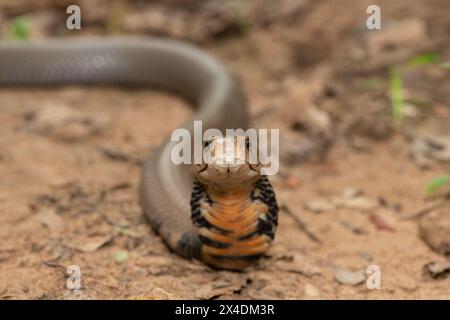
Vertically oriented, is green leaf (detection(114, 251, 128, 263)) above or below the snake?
below

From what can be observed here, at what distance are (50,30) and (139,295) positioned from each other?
17.6 feet

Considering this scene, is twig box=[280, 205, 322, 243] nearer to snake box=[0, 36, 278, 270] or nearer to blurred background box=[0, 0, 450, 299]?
blurred background box=[0, 0, 450, 299]

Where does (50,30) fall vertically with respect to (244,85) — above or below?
above

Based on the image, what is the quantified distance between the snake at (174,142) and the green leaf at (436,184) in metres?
1.26

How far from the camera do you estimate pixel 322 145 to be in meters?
5.50

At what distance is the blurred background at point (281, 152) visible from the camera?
11.9ft

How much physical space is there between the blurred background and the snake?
0.47ft

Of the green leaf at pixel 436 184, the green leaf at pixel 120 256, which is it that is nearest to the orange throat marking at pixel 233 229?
the green leaf at pixel 120 256

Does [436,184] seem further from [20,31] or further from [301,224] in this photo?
[20,31]

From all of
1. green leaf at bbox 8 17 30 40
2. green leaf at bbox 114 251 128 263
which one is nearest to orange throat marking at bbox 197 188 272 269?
green leaf at bbox 114 251 128 263

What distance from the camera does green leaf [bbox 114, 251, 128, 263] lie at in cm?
372

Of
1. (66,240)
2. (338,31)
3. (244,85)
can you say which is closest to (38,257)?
(66,240)

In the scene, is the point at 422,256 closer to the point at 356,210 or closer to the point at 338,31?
the point at 356,210

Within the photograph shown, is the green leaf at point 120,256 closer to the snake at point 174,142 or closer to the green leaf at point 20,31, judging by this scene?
the snake at point 174,142
